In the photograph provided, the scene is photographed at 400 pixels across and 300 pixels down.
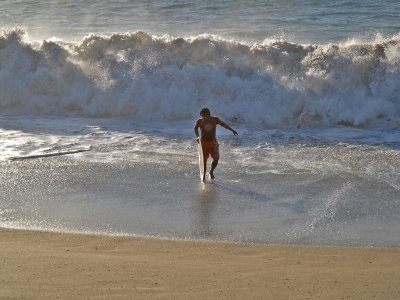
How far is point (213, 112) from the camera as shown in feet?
54.0

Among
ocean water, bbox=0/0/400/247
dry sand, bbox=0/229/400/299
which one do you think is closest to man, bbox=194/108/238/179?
ocean water, bbox=0/0/400/247

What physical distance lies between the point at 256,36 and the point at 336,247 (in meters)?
13.2

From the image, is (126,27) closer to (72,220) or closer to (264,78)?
(264,78)

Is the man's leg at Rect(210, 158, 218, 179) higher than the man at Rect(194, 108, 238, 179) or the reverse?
the reverse

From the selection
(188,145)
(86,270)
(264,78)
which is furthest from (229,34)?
(86,270)

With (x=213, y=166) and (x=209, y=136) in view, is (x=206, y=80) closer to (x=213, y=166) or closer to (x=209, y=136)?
(x=209, y=136)

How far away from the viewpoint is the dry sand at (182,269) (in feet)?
22.2

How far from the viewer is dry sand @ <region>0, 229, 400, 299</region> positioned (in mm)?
6758

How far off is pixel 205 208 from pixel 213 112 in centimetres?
646

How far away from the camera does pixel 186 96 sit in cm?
1683

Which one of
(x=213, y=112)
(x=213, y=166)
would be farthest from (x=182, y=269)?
(x=213, y=112)

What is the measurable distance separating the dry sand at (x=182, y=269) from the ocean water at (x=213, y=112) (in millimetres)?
475

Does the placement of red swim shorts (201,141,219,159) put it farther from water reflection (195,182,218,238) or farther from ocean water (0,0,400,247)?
water reflection (195,182,218,238)

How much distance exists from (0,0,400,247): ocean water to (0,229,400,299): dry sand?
0.47 meters
